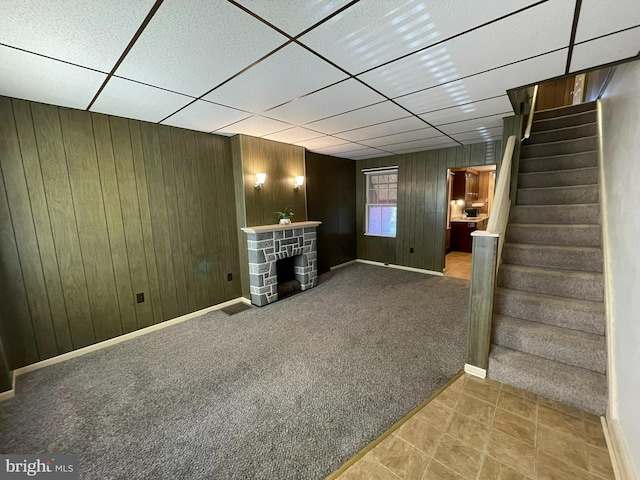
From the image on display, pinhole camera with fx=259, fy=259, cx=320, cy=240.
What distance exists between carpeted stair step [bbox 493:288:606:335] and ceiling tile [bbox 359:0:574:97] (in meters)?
1.90

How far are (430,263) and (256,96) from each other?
4375 millimetres

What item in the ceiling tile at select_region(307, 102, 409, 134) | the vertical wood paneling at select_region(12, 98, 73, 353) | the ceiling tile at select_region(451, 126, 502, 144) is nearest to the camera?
the vertical wood paneling at select_region(12, 98, 73, 353)

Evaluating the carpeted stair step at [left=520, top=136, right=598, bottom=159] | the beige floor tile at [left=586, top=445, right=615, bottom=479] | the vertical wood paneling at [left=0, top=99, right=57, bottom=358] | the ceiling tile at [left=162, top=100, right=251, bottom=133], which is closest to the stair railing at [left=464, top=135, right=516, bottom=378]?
the beige floor tile at [left=586, top=445, right=615, bottom=479]

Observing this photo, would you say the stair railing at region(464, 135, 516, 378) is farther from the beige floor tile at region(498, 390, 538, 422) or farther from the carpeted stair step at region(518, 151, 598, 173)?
the carpeted stair step at region(518, 151, 598, 173)

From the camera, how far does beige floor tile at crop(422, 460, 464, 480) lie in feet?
4.50

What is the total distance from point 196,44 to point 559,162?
4.12 m

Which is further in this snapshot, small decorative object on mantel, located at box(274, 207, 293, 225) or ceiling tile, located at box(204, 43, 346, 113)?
small decorative object on mantel, located at box(274, 207, 293, 225)

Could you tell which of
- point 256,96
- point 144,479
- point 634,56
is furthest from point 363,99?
point 144,479

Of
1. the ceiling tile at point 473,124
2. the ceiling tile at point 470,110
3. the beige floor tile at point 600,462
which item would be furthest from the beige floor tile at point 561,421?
the ceiling tile at point 473,124

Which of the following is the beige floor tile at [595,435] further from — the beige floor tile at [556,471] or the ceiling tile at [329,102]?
the ceiling tile at [329,102]

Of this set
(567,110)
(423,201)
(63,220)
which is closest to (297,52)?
(63,220)

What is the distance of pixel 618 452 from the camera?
1.42 m

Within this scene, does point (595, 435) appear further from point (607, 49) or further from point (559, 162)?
point (559, 162)

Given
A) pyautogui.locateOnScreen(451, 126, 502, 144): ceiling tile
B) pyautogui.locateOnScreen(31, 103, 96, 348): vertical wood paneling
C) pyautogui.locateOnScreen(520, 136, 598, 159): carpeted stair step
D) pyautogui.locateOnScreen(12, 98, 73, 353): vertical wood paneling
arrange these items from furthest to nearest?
pyautogui.locateOnScreen(451, 126, 502, 144): ceiling tile
pyautogui.locateOnScreen(520, 136, 598, 159): carpeted stair step
pyautogui.locateOnScreen(31, 103, 96, 348): vertical wood paneling
pyautogui.locateOnScreen(12, 98, 73, 353): vertical wood paneling
